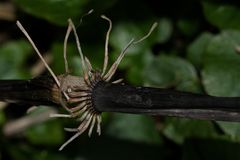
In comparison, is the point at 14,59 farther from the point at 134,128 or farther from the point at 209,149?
the point at 209,149

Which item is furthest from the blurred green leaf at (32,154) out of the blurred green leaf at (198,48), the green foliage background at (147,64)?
the blurred green leaf at (198,48)

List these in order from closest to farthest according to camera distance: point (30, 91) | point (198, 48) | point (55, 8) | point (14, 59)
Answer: point (30, 91), point (55, 8), point (198, 48), point (14, 59)

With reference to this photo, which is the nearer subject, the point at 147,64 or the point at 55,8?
the point at 55,8

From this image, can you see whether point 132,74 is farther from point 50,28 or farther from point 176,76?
point 50,28

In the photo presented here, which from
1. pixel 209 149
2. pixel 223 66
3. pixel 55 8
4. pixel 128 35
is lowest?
pixel 209 149

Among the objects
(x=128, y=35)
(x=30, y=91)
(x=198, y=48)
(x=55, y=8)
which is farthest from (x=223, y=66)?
(x=30, y=91)

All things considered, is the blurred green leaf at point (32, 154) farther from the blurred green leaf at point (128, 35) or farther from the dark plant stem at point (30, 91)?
the dark plant stem at point (30, 91)

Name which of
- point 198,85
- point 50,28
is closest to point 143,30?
point 198,85

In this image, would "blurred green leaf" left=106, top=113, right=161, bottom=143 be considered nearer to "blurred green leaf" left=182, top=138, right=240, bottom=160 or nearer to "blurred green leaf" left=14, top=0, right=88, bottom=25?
"blurred green leaf" left=182, top=138, right=240, bottom=160
